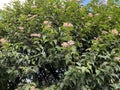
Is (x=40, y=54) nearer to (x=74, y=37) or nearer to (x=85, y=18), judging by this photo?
(x=74, y=37)

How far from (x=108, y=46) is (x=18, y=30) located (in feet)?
3.89

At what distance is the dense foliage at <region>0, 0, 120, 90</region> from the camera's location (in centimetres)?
389

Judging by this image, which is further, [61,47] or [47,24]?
[47,24]

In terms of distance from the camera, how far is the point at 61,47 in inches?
154

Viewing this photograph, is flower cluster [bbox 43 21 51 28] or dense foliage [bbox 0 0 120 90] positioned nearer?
dense foliage [bbox 0 0 120 90]

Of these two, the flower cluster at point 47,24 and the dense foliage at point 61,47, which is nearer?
the dense foliage at point 61,47

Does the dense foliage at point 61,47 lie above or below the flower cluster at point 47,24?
below

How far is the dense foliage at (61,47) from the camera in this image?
389cm

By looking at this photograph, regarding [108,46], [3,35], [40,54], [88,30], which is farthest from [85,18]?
[3,35]

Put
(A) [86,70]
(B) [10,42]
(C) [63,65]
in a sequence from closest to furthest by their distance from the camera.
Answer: (A) [86,70] → (C) [63,65] → (B) [10,42]

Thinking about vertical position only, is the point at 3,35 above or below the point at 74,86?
above

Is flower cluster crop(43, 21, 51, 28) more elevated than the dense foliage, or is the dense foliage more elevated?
flower cluster crop(43, 21, 51, 28)

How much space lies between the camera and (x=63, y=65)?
410cm

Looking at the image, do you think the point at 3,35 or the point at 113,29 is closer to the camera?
the point at 113,29
